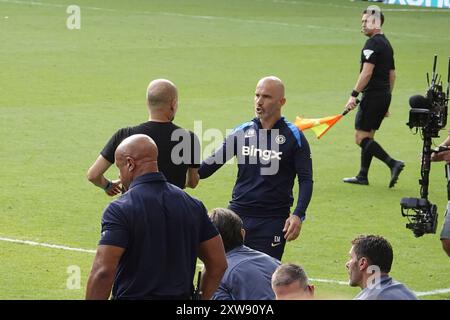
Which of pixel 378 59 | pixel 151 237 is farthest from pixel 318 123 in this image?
pixel 151 237

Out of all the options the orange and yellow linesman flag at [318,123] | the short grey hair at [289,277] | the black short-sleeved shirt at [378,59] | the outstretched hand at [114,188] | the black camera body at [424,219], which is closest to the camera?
the short grey hair at [289,277]

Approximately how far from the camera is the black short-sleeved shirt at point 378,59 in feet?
54.7

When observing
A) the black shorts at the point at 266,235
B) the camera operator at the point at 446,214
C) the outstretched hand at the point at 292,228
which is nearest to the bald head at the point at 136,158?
the outstretched hand at the point at 292,228

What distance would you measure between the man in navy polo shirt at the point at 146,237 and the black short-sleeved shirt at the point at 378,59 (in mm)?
9250

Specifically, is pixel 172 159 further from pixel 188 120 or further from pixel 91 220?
pixel 188 120

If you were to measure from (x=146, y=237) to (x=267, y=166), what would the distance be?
3315mm

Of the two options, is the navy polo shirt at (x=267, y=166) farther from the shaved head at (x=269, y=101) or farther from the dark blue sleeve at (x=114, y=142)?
the dark blue sleeve at (x=114, y=142)

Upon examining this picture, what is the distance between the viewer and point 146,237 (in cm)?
756

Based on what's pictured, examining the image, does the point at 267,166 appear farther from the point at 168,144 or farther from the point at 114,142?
the point at 114,142

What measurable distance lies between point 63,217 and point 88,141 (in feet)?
14.9

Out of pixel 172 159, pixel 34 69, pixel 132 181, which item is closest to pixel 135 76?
pixel 34 69

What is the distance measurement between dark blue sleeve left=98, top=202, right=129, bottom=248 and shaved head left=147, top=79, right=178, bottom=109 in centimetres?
228

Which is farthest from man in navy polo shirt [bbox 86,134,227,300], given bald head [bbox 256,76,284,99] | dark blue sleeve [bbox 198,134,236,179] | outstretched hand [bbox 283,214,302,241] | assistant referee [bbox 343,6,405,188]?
assistant referee [bbox 343,6,405,188]

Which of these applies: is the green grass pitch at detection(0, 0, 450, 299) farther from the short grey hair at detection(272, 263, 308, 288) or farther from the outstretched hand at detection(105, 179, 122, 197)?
the short grey hair at detection(272, 263, 308, 288)
